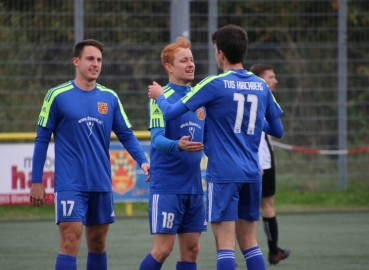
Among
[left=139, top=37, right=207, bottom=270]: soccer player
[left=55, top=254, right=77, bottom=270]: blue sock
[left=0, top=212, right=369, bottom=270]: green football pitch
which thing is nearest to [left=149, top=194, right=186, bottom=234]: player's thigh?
[left=139, top=37, right=207, bottom=270]: soccer player

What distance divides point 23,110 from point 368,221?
5501 mm

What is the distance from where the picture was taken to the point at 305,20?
1463 cm

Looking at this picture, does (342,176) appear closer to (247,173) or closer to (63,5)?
(63,5)

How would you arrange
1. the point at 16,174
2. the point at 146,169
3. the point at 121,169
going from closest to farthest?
the point at 146,169 → the point at 16,174 → the point at 121,169

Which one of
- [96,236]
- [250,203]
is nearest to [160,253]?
[96,236]

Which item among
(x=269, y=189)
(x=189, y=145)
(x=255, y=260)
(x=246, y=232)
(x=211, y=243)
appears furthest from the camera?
(x=211, y=243)

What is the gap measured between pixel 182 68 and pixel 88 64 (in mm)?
706

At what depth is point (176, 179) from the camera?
21.2ft

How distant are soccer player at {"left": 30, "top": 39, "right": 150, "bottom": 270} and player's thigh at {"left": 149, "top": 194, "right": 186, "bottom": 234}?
0.94 feet

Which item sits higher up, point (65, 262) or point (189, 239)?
point (189, 239)

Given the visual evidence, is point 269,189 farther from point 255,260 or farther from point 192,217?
point 255,260

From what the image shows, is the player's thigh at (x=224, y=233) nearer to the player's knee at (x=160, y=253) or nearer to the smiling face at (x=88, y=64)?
the player's knee at (x=160, y=253)

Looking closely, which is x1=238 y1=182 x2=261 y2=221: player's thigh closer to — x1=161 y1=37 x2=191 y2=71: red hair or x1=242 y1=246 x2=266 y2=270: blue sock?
x1=242 y1=246 x2=266 y2=270: blue sock

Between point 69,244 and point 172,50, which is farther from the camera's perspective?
point 172,50
